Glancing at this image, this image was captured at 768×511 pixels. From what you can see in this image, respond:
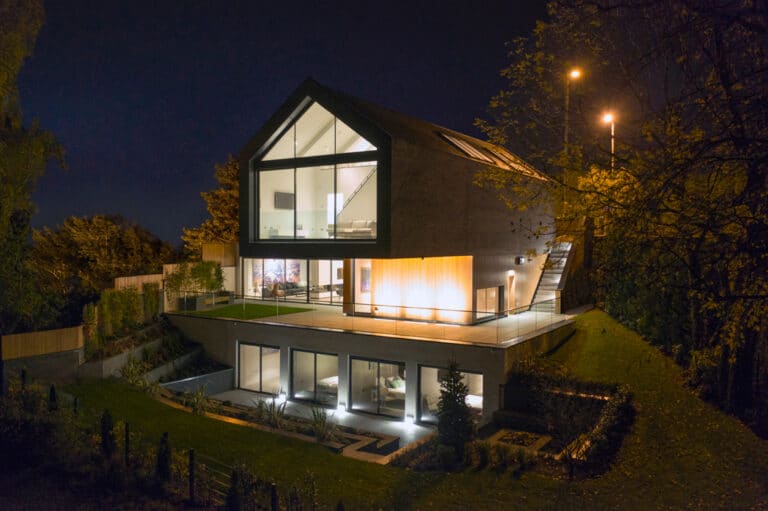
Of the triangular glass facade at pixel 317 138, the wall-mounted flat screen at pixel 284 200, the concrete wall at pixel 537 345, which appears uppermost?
the triangular glass facade at pixel 317 138

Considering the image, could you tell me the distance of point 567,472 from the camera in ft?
34.7

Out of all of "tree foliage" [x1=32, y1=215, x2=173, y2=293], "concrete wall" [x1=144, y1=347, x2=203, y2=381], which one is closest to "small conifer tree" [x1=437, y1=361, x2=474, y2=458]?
"concrete wall" [x1=144, y1=347, x2=203, y2=381]

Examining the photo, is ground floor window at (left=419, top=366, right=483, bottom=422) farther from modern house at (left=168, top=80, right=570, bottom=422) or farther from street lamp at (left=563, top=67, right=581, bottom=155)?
street lamp at (left=563, top=67, right=581, bottom=155)

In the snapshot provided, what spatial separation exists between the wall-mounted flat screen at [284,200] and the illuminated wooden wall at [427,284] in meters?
3.86

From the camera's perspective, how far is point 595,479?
397 inches

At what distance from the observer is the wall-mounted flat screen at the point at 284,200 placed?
20.2m

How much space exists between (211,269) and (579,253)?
16276 mm

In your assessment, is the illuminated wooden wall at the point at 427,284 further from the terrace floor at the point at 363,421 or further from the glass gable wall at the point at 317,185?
the terrace floor at the point at 363,421

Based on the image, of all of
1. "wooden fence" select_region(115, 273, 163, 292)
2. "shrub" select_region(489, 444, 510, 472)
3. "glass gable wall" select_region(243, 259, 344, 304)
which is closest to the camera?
"shrub" select_region(489, 444, 510, 472)

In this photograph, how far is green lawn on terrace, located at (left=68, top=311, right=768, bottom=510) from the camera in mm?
9289

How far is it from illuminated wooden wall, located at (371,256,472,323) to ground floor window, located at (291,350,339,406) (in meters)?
2.91

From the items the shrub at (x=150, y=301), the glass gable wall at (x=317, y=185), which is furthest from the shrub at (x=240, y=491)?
the shrub at (x=150, y=301)

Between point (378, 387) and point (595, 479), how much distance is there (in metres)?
8.13

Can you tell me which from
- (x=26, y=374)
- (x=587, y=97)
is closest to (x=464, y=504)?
(x=587, y=97)
